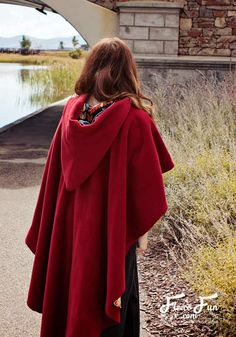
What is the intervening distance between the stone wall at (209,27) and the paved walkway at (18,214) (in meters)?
3.33

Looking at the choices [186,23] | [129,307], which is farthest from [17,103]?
[129,307]

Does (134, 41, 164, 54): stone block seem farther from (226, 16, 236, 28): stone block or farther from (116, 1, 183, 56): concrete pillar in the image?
(226, 16, 236, 28): stone block

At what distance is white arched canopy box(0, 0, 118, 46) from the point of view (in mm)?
10914

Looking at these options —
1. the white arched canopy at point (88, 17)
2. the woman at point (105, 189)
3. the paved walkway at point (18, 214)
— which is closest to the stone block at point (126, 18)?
the white arched canopy at point (88, 17)

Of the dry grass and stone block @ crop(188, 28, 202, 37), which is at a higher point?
stone block @ crop(188, 28, 202, 37)

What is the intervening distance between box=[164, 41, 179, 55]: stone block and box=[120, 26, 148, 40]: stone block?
1.41 ft

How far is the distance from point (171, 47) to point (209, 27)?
32.5 inches

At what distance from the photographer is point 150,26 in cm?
1091

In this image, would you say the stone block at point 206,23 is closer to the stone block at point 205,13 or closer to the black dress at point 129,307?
the stone block at point 205,13

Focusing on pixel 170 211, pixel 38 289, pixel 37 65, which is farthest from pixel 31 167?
pixel 37 65

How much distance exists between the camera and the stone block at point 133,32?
10.9 meters

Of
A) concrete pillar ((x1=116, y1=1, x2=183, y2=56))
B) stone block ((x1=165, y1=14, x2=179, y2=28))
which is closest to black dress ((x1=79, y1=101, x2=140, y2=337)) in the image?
concrete pillar ((x1=116, y1=1, x2=183, y2=56))

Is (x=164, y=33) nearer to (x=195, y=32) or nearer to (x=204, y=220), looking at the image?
(x=195, y=32)

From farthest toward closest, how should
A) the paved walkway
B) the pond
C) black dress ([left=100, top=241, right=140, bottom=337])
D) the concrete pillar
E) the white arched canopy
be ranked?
the pond
the white arched canopy
the concrete pillar
the paved walkway
black dress ([left=100, top=241, right=140, bottom=337])
